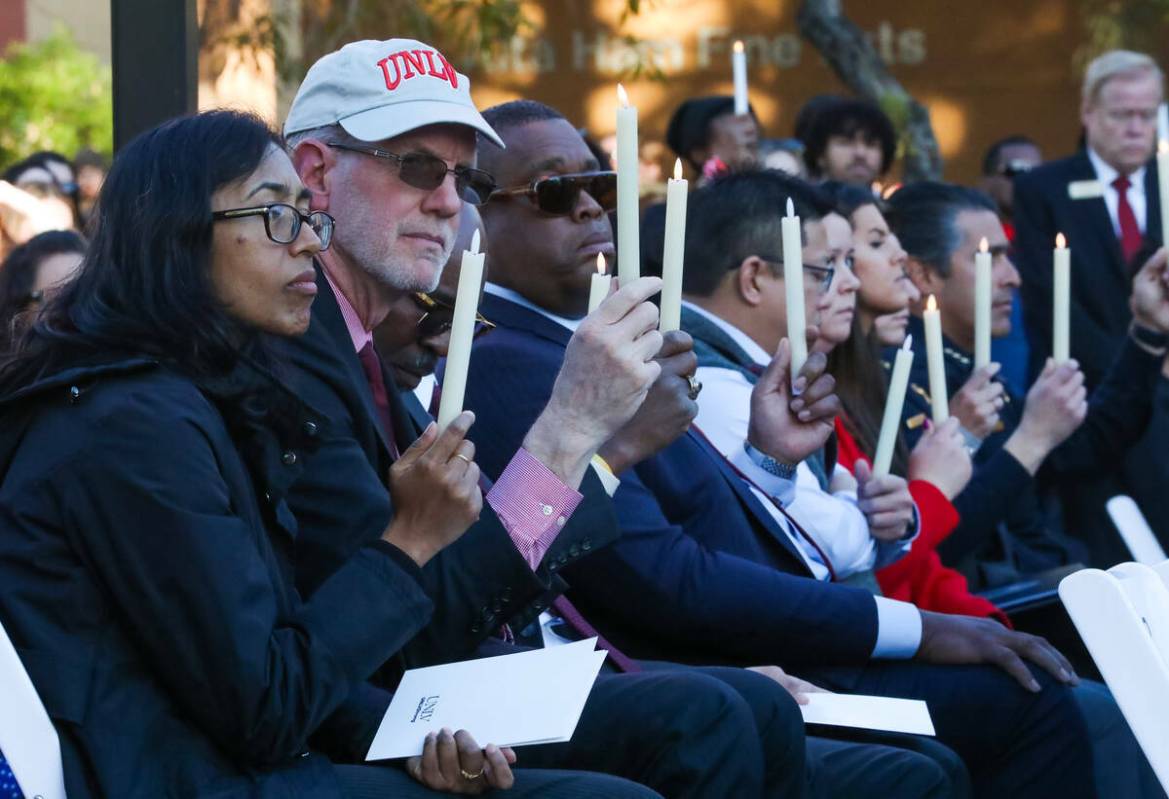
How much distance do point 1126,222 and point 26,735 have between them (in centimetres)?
564

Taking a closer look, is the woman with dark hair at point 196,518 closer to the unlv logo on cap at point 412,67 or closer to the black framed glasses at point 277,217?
the black framed glasses at point 277,217

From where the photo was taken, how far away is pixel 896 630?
388cm

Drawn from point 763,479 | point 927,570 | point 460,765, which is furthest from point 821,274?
point 460,765

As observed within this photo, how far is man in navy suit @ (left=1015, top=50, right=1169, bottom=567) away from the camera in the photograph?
22.5 feet

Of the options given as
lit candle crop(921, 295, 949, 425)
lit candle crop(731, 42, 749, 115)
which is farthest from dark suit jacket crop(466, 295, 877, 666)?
lit candle crop(731, 42, 749, 115)

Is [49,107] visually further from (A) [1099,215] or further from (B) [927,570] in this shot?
(B) [927,570]

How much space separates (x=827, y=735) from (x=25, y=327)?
5.56 ft

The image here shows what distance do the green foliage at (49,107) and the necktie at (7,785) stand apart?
6.41 m

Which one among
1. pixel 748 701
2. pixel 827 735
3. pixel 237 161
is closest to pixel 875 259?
pixel 827 735

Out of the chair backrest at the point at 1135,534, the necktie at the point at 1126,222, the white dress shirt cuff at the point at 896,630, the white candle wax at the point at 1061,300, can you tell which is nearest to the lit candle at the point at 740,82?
the necktie at the point at 1126,222

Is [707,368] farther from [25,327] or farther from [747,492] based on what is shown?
[25,327]

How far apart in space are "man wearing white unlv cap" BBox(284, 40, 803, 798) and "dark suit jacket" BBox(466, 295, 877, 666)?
40 cm

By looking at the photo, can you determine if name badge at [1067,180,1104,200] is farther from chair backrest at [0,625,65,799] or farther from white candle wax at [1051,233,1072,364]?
chair backrest at [0,625,65,799]

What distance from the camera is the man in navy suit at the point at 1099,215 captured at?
6.84 metres
